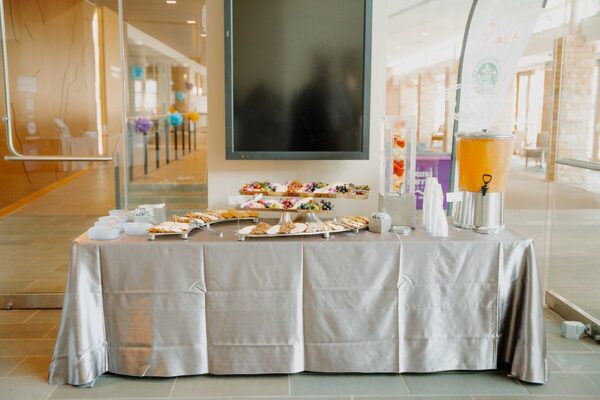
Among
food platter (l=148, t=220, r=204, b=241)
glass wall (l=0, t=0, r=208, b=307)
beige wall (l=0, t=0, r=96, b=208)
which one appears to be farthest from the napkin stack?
beige wall (l=0, t=0, r=96, b=208)

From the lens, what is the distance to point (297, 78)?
2971 millimetres

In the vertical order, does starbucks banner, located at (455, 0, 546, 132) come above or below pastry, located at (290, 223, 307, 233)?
above

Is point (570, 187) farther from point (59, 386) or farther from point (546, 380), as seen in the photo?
point (59, 386)

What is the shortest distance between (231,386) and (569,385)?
4.64 feet

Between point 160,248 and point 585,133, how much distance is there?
6.60 meters

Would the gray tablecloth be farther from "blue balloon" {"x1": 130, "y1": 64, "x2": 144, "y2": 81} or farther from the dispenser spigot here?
"blue balloon" {"x1": 130, "y1": 64, "x2": 144, "y2": 81}

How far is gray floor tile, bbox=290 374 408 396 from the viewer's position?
249 cm

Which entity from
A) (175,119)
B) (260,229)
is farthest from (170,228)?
(175,119)

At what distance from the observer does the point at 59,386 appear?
254 cm

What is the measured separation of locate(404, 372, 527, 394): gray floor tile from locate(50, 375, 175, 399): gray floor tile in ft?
3.35

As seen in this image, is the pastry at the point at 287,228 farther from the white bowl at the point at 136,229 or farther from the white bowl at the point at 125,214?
the white bowl at the point at 125,214

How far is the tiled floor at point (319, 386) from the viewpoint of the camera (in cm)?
246

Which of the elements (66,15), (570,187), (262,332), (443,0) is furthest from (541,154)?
(262,332)

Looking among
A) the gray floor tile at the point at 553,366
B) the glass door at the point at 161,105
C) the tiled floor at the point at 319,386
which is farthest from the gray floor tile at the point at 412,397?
the glass door at the point at 161,105
